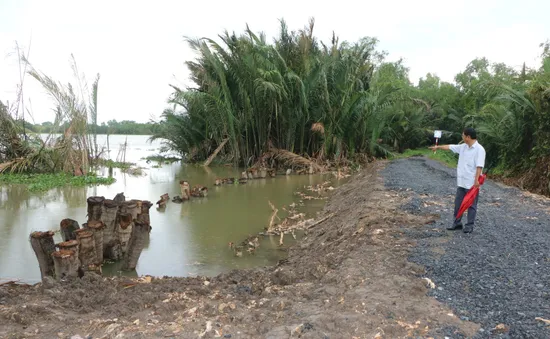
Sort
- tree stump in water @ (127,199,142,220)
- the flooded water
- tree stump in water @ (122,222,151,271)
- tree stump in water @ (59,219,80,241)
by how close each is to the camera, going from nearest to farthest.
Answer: tree stump in water @ (122,222,151,271) → tree stump in water @ (59,219,80,241) → the flooded water → tree stump in water @ (127,199,142,220)

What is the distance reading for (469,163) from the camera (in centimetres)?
494

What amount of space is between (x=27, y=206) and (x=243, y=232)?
16.9 ft

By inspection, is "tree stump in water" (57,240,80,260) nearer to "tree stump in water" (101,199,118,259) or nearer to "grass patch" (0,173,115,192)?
"tree stump in water" (101,199,118,259)

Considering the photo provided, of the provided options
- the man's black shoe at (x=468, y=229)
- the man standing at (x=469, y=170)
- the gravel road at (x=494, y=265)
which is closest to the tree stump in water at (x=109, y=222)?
the gravel road at (x=494, y=265)

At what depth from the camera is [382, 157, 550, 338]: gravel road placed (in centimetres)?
271

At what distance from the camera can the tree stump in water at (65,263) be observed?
13.4 ft

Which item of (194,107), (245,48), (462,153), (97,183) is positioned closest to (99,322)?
(462,153)

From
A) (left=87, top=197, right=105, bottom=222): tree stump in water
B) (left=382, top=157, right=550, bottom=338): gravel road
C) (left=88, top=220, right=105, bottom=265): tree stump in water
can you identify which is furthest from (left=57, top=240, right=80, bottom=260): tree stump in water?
(left=382, top=157, right=550, bottom=338): gravel road

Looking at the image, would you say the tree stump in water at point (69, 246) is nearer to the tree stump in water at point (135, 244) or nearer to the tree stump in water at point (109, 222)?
the tree stump in water at point (135, 244)

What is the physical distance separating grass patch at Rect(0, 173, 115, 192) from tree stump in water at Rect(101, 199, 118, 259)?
6849 mm

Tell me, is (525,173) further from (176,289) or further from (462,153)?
(176,289)

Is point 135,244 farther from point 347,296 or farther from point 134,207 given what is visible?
point 347,296

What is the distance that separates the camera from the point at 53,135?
1402 cm

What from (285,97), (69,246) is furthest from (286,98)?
(69,246)
